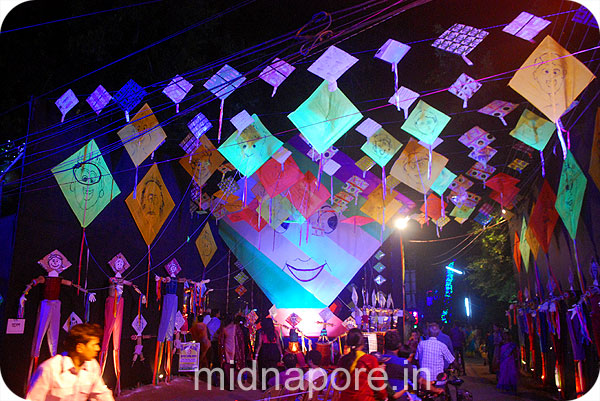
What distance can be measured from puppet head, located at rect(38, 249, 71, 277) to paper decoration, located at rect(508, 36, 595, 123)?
796 cm

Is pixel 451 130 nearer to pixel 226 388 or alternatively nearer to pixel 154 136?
pixel 154 136

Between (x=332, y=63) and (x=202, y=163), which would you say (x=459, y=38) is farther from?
(x=202, y=163)

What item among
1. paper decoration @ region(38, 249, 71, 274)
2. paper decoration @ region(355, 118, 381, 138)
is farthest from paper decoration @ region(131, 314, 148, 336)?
paper decoration @ region(355, 118, 381, 138)

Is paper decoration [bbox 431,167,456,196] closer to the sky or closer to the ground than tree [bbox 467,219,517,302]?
closer to the sky

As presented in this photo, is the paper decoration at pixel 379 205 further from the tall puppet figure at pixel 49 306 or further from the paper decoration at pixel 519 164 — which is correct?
the tall puppet figure at pixel 49 306

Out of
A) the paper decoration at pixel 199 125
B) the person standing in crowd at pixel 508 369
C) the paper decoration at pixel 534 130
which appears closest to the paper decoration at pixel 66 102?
the paper decoration at pixel 199 125

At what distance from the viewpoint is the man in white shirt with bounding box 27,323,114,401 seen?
10.0 ft

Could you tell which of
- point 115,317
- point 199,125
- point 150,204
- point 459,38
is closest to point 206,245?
point 150,204

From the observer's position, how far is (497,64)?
9234mm

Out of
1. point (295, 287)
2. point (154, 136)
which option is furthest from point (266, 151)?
point (295, 287)

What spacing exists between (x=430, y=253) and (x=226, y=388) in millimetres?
19744

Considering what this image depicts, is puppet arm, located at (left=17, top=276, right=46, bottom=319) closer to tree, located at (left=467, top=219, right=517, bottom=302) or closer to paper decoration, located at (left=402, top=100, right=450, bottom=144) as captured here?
paper decoration, located at (left=402, top=100, right=450, bottom=144)

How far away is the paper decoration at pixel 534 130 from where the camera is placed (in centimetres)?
824

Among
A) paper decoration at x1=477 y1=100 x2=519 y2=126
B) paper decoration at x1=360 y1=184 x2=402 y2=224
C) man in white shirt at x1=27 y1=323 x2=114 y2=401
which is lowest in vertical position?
man in white shirt at x1=27 y1=323 x2=114 y2=401
